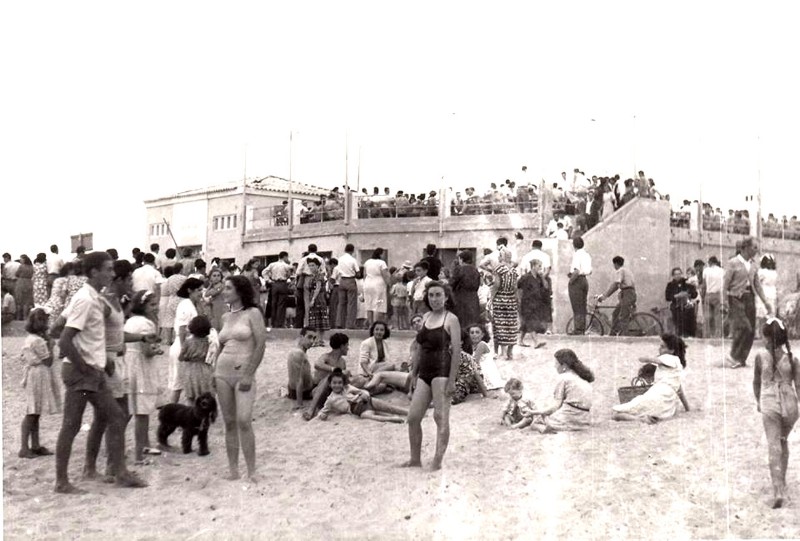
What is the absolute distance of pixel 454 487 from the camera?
5793 mm

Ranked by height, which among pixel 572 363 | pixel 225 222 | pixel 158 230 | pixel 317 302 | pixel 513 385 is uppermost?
pixel 225 222

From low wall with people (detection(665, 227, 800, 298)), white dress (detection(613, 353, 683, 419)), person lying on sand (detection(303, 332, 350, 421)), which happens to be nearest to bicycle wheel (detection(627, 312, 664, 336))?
low wall with people (detection(665, 227, 800, 298))

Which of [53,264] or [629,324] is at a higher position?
[53,264]

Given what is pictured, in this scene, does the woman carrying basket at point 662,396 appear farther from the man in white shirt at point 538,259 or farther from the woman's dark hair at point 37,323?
the woman's dark hair at point 37,323

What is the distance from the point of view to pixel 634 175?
1359 cm

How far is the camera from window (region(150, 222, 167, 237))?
8289 mm

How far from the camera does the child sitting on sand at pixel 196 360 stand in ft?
21.9

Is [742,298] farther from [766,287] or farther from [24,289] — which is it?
[24,289]

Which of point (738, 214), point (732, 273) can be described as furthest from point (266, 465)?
point (738, 214)

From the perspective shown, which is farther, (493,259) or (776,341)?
(493,259)

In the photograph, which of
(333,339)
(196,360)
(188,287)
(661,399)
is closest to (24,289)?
(188,287)

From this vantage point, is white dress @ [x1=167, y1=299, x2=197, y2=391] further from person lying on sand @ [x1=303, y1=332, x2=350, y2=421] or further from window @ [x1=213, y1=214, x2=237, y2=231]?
window @ [x1=213, y1=214, x2=237, y2=231]

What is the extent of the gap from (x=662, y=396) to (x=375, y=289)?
172 inches

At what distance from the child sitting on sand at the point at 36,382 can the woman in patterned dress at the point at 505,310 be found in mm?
4367
